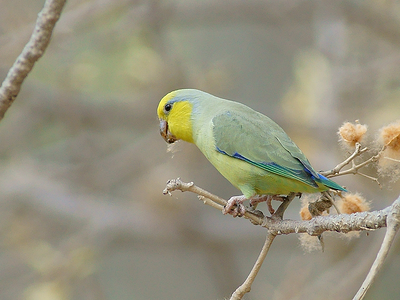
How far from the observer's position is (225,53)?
33.4 feet

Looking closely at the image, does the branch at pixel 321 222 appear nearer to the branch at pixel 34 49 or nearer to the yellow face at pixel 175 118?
the branch at pixel 34 49

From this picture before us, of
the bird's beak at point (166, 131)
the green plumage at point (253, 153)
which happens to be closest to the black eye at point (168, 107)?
the bird's beak at point (166, 131)

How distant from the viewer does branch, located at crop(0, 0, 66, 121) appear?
2.60 meters

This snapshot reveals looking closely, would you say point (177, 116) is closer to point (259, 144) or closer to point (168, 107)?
point (168, 107)

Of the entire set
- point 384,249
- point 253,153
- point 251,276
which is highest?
point 253,153

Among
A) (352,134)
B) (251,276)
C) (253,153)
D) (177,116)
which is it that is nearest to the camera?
(251,276)

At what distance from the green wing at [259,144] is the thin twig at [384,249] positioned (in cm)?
133

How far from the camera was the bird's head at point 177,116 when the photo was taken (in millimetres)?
3896

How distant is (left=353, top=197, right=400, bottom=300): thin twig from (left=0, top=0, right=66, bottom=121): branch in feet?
6.29

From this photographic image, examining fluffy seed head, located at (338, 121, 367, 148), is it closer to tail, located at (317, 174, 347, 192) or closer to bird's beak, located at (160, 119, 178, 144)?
tail, located at (317, 174, 347, 192)

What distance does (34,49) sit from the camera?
2656 millimetres

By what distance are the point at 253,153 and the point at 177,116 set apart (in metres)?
0.87

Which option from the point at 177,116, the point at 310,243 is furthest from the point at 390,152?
the point at 177,116

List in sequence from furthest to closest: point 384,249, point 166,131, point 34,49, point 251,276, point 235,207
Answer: point 166,131, point 235,207, point 34,49, point 251,276, point 384,249
